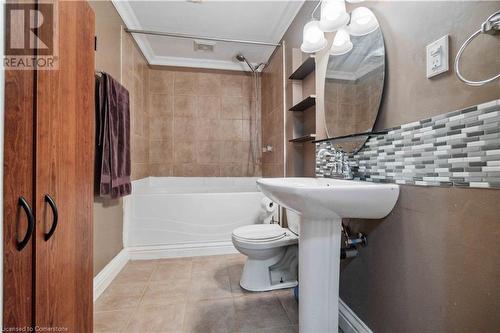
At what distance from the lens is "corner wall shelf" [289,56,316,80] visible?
1763 millimetres

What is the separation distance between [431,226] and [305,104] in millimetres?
1349

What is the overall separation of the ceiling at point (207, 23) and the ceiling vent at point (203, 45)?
0.15 feet

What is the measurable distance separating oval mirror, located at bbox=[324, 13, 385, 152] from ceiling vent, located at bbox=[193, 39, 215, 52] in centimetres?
173

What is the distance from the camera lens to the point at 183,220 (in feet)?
7.63

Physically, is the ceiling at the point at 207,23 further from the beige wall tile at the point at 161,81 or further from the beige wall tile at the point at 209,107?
the beige wall tile at the point at 209,107

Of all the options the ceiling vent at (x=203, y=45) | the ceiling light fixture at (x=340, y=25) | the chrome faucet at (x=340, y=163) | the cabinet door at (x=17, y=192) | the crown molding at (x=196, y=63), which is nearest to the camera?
the cabinet door at (x=17, y=192)

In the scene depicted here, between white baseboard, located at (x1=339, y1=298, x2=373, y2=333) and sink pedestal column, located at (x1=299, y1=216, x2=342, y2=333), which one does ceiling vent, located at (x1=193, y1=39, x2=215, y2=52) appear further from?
white baseboard, located at (x1=339, y1=298, x2=373, y2=333)

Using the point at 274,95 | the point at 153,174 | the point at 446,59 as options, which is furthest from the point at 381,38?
the point at 153,174

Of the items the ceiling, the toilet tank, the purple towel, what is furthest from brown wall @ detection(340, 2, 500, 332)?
the purple towel

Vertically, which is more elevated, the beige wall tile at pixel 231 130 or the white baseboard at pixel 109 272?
the beige wall tile at pixel 231 130

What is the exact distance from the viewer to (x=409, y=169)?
896 millimetres

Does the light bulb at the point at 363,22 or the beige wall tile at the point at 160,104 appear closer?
the light bulb at the point at 363,22

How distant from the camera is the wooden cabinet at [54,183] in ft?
2.05

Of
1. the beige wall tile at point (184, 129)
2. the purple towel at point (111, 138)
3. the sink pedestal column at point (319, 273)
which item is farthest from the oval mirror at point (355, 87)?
the beige wall tile at point (184, 129)
